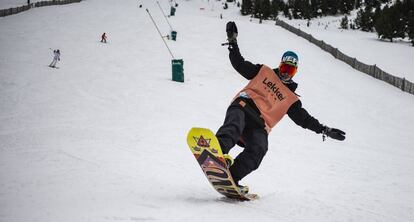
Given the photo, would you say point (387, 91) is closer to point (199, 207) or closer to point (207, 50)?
point (207, 50)

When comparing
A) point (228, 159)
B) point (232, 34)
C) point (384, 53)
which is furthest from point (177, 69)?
point (384, 53)

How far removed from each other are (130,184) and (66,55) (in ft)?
60.6

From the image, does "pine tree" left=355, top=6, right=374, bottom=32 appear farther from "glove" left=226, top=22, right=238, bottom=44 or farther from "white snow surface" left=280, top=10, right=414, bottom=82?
"glove" left=226, top=22, right=238, bottom=44

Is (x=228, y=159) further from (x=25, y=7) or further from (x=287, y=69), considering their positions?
Answer: (x=25, y=7)

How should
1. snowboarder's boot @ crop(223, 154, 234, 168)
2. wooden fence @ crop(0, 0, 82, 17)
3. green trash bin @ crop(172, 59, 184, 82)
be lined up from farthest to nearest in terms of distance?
wooden fence @ crop(0, 0, 82, 17) < green trash bin @ crop(172, 59, 184, 82) < snowboarder's boot @ crop(223, 154, 234, 168)

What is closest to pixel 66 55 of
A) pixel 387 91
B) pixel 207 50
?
pixel 207 50

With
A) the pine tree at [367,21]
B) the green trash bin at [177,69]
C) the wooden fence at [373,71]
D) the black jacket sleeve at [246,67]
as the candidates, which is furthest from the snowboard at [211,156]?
the pine tree at [367,21]

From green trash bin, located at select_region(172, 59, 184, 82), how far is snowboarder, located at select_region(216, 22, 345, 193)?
11484 mm

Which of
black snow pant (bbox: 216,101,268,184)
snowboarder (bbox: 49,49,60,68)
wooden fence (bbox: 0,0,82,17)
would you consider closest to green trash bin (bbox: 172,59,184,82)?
snowboarder (bbox: 49,49,60,68)

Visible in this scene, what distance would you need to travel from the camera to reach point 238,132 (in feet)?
11.9

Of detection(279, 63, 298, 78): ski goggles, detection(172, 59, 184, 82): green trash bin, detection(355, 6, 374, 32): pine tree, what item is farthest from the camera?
detection(355, 6, 374, 32): pine tree

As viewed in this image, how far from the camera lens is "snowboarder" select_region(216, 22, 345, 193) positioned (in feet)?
12.3

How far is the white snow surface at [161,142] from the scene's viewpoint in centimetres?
345

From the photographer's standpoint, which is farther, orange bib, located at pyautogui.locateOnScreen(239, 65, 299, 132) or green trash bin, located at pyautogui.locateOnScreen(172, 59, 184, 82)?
green trash bin, located at pyautogui.locateOnScreen(172, 59, 184, 82)
